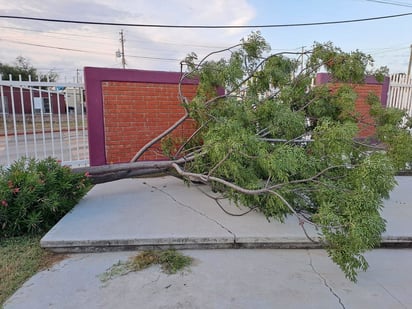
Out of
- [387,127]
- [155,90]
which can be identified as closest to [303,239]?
[387,127]

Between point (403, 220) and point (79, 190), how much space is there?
420 centimetres

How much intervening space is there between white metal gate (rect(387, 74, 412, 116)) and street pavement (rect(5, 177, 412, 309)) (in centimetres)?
508

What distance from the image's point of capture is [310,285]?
2.56 meters

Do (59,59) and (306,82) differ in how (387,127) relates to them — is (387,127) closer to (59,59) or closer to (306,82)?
(306,82)

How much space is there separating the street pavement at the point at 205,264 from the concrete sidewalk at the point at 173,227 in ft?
0.04

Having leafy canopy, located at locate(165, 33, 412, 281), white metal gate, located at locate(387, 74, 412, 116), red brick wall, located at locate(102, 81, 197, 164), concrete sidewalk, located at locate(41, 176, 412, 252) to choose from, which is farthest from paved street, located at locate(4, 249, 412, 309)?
white metal gate, located at locate(387, 74, 412, 116)

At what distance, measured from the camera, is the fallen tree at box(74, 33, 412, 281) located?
2.48m

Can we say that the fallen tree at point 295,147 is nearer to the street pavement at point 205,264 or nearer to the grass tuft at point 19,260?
the street pavement at point 205,264

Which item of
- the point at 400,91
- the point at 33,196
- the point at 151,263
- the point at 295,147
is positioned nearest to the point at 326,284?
the point at 295,147

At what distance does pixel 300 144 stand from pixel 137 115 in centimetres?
308

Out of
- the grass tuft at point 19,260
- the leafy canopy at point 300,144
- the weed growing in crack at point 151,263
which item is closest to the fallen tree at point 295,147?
the leafy canopy at point 300,144

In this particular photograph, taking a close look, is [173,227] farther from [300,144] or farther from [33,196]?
[300,144]

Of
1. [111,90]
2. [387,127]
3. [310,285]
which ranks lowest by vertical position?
[310,285]

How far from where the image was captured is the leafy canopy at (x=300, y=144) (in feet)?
8.04
